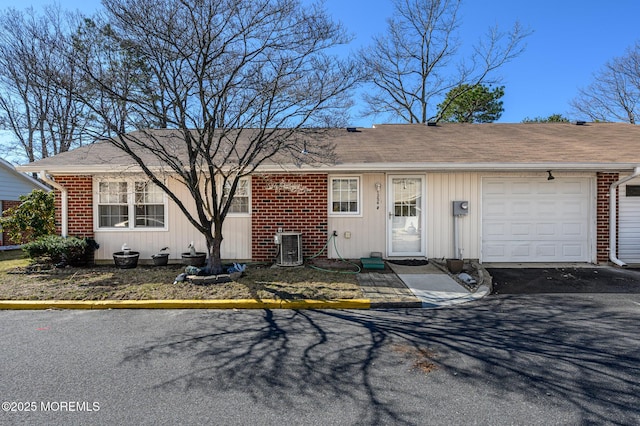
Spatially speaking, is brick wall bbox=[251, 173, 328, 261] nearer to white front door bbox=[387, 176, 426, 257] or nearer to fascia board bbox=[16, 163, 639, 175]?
fascia board bbox=[16, 163, 639, 175]

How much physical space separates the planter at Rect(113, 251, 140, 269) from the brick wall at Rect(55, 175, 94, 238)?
1.24 metres

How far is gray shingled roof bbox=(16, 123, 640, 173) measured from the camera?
791 centimetres

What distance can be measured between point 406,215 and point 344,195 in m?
1.62

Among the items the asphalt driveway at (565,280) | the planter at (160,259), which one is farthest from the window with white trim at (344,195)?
the planter at (160,259)

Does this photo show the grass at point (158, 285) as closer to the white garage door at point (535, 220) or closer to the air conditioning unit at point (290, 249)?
the air conditioning unit at point (290, 249)

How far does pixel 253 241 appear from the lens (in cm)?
860

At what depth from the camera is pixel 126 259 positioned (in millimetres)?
8047

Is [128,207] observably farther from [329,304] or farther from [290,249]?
[329,304]

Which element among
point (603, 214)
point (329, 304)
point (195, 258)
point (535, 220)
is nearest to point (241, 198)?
point (195, 258)

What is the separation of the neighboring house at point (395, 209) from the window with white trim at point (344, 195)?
0.02 metres

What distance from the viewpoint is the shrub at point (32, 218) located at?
31.1 ft

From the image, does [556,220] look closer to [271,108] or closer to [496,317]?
[496,317]

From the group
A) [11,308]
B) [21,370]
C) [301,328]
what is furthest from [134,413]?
[11,308]

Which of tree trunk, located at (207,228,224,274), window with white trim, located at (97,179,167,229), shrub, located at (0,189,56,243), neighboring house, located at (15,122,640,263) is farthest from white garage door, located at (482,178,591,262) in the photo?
shrub, located at (0,189,56,243)
